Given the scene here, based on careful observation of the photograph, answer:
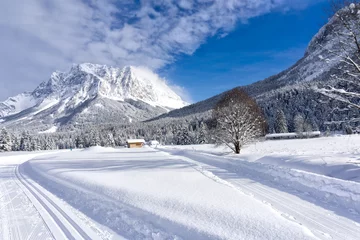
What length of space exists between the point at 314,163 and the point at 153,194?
30.3 feet

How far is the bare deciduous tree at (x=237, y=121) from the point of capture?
81.3 feet

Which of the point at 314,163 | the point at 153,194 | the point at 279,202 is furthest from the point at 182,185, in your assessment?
the point at 314,163

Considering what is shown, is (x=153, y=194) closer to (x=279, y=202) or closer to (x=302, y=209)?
(x=279, y=202)

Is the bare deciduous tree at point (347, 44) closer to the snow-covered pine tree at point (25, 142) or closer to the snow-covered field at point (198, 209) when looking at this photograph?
the snow-covered field at point (198, 209)

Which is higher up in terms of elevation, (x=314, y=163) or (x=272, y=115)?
(x=272, y=115)

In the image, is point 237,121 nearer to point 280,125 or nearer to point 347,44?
point 347,44

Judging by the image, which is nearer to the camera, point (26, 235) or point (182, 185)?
point (26, 235)

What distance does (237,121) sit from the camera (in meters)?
24.7

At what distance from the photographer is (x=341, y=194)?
782cm

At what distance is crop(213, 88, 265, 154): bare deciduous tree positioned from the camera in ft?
81.3

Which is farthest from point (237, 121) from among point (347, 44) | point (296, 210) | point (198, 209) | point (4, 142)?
point (4, 142)

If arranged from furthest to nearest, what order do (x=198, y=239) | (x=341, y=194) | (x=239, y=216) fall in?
(x=341, y=194) < (x=239, y=216) < (x=198, y=239)

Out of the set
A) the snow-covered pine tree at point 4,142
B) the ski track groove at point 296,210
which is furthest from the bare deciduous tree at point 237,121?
the snow-covered pine tree at point 4,142

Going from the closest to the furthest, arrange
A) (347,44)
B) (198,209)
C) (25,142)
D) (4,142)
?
1. (198,209)
2. (347,44)
3. (4,142)
4. (25,142)
